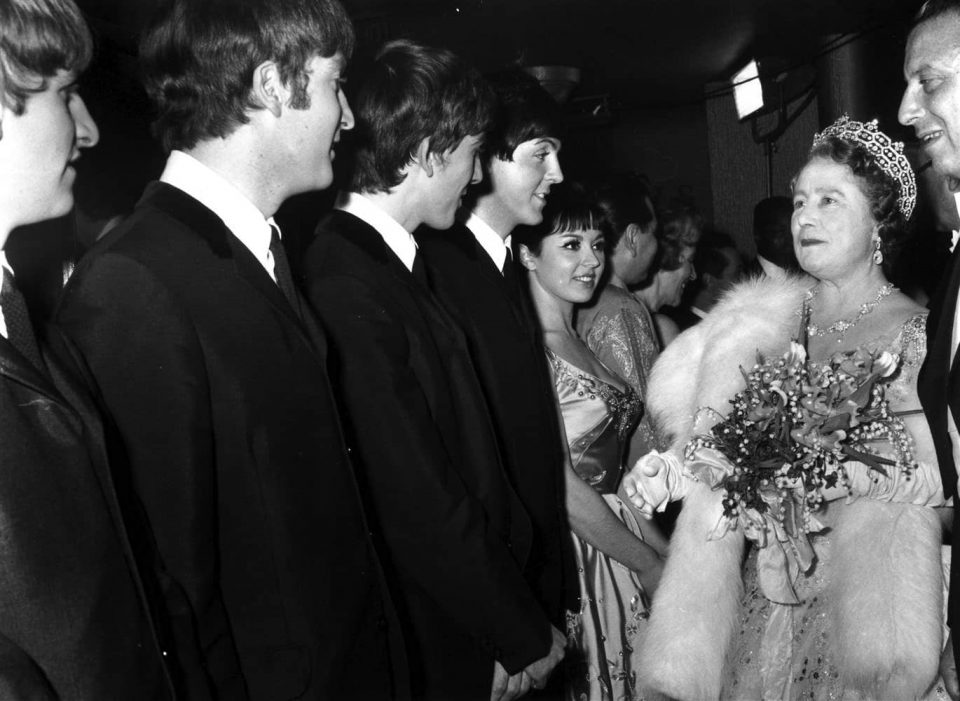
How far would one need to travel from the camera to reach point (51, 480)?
4.13 feet

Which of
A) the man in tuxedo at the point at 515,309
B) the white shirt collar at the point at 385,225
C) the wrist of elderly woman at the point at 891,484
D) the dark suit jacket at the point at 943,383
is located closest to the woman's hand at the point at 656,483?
the man in tuxedo at the point at 515,309

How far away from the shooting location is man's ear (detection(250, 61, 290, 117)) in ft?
6.21

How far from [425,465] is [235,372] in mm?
563

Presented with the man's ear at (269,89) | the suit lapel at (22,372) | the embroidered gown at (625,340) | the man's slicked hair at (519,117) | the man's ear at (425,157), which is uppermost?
the man's slicked hair at (519,117)

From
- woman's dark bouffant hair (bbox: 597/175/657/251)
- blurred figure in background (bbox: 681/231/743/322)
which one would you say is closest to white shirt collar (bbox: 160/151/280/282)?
woman's dark bouffant hair (bbox: 597/175/657/251)

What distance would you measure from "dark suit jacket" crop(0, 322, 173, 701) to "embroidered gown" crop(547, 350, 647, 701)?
216 cm

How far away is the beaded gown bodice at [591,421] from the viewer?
11.5 ft

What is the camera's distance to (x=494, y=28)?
533cm

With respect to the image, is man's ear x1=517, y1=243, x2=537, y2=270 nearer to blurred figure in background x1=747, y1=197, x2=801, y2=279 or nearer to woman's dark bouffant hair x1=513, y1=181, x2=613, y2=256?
woman's dark bouffant hair x1=513, y1=181, x2=613, y2=256

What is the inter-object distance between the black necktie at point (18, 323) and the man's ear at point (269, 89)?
70 cm

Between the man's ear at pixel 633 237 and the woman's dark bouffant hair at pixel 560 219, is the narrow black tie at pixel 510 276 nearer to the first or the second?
the woman's dark bouffant hair at pixel 560 219

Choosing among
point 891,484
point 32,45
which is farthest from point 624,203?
point 32,45

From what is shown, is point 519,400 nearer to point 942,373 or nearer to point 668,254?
point 942,373

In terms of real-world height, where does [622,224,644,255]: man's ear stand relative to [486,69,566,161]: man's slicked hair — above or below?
below
